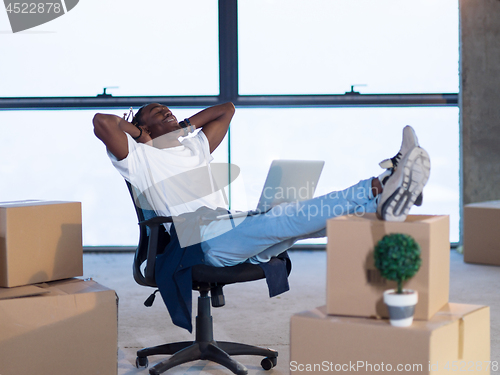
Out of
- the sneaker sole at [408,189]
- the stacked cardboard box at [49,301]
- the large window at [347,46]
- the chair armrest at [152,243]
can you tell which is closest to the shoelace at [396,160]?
the sneaker sole at [408,189]

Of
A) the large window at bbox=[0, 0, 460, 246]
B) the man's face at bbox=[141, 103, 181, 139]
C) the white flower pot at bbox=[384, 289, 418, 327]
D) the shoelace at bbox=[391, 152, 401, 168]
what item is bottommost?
the white flower pot at bbox=[384, 289, 418, 327]

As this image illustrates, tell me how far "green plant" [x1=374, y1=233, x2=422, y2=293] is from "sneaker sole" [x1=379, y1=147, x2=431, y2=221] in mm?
115

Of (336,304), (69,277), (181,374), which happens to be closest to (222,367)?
(181,374)

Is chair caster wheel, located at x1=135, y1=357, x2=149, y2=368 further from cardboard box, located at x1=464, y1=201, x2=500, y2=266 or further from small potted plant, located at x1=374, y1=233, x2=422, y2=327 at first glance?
cardboard box, located at x1=464, y1=201, x2=500, y2=266

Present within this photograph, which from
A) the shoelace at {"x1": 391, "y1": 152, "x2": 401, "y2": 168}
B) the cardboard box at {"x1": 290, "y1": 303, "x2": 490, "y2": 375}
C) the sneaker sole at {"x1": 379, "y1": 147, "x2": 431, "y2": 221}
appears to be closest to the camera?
the cardboard box at {"x1": 290, "y1": 303, "x2": 490, "y2": 375}

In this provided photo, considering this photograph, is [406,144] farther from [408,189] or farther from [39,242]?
[39,242]

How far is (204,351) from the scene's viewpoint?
77.3 inches

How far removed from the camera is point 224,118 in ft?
8.20

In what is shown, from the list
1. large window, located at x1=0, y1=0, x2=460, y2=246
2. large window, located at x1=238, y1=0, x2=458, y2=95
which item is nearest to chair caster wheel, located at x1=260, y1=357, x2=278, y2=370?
large window, located at x1=0, y1=0, x2=460, y2=246

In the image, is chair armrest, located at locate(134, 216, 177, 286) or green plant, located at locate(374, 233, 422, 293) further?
chair armrest, located at locate(134, 216, 177, 286)

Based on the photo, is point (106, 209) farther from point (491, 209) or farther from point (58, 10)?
point (491, 209)

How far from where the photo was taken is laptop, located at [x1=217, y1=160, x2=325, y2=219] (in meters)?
1.86

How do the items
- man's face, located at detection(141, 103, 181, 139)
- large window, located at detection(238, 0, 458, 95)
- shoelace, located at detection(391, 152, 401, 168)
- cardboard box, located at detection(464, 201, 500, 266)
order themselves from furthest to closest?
large window, located at detection(238, 0, 458, 95) < cardboard box, located at detection(464, 201, 500, 266) < man's face, located at detection(141, 103, 181, 139) < shoelace, located at detection(391, 152, 401, 168)

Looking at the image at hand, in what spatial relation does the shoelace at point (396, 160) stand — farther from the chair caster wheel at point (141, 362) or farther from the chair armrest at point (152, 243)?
the chair caster wheel at point (141, 362)
